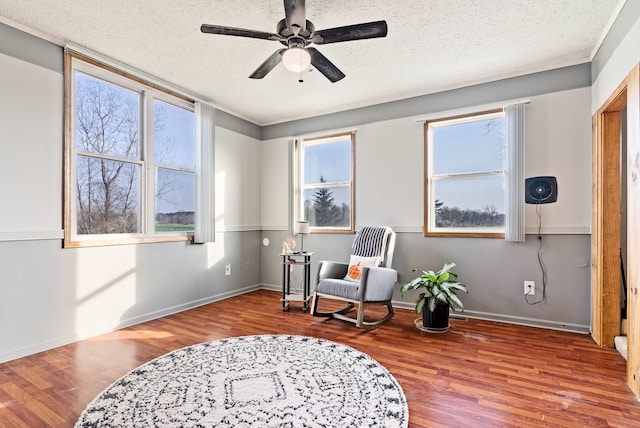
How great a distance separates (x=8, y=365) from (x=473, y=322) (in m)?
4.00

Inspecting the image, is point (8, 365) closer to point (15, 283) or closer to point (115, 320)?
point (15, 283)

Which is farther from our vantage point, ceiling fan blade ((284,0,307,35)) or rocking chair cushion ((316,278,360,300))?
rocking chair cushion ((316,278,360,300))

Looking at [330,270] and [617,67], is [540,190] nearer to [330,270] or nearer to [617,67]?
[617,67]

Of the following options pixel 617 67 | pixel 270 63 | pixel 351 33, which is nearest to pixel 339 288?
pixel 270 63

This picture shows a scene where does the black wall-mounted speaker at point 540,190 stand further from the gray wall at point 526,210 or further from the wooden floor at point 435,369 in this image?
the wooden floor at point 435,369

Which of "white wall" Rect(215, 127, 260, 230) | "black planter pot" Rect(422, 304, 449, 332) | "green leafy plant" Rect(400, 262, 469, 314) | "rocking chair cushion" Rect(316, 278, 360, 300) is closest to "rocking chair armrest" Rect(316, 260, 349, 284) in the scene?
"rocking chair cushion" Rect(316, 278, 360, 300)

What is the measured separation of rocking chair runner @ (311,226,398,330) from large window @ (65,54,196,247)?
5.94 ft

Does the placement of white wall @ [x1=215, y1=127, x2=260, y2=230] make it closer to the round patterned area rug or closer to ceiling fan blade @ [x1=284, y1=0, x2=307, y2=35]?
the round patterned area rug

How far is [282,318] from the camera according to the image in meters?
3.54

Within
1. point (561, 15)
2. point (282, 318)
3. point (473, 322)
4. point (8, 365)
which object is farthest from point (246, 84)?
point (473, 322)

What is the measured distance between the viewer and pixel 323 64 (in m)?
2.53

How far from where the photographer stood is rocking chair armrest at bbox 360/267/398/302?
317cm

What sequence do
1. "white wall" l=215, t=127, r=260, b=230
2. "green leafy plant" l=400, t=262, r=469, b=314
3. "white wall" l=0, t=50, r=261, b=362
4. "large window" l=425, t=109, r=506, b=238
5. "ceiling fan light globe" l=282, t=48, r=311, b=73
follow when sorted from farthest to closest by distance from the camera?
"white wall" l=215, t=127, r=260, b=230 → "large window" l=425, t=109, r=506, b=238 → "green leafy plant" l=400, t=262, r=469, b=314 → "white wall" l=0, t=50, r=261, b=362 → "ceiling fan light globe" l=282, t=48, r=311, b=73

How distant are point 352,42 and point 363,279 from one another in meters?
2.15
